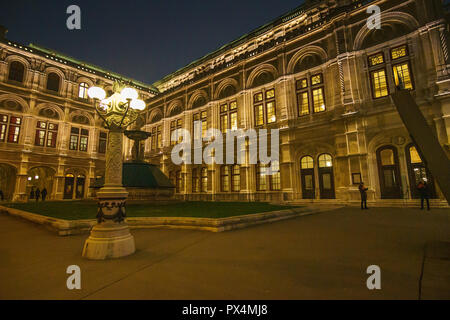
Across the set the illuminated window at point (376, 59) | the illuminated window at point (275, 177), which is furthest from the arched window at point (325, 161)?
the illuminated window at point (376, 59)

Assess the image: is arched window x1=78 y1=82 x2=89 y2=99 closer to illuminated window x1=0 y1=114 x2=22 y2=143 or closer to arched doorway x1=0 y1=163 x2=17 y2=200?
illuminated window x1=0 y1=114 x2=22 y2=143

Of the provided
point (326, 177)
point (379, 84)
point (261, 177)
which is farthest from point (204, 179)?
point (379, 84)

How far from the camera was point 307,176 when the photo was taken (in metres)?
16.5

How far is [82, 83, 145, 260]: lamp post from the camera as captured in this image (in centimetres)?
399

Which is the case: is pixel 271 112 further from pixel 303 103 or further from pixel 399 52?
pixel 399 52

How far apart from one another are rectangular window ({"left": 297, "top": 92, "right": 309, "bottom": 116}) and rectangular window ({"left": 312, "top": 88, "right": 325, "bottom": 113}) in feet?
1.90

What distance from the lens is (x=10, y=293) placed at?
8.13ft

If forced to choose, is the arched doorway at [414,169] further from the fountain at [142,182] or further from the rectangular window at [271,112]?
the fountain at [142,182]

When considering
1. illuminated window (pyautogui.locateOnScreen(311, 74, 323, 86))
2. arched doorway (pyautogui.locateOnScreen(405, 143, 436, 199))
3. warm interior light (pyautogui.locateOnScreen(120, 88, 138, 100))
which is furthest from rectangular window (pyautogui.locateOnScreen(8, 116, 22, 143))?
arched doorway (pyautogui.locateOnScreen(405, 143, 436, 199))

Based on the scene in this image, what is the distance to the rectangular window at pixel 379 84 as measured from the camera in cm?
1405

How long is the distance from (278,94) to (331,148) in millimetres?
6369

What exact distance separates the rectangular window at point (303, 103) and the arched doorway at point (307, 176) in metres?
3.65

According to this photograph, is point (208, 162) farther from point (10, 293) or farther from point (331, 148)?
point (10, 293)

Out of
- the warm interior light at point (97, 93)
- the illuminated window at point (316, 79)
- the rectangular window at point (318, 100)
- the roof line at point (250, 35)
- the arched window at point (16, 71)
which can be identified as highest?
the roof line at point (250, 35)
